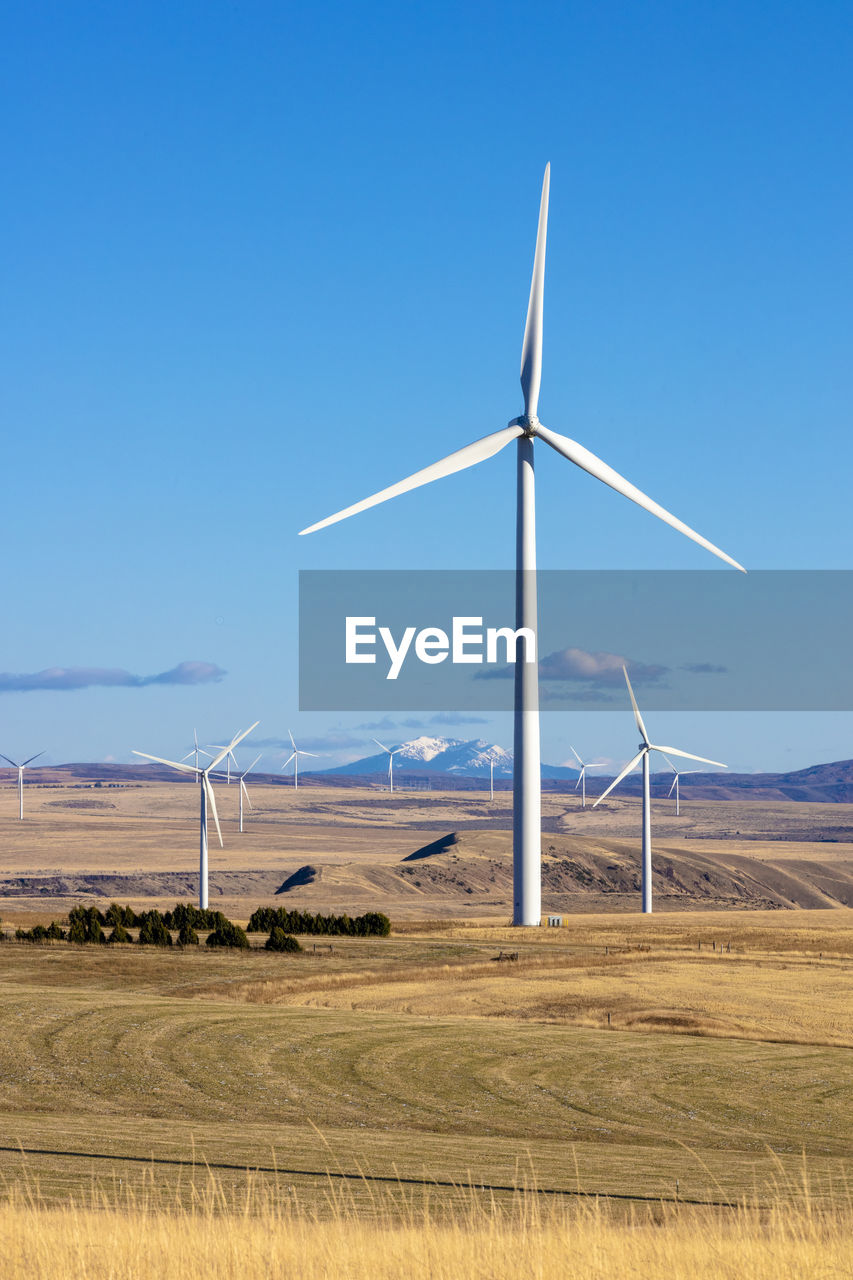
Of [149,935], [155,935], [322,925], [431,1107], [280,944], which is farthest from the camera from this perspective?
[322,925]

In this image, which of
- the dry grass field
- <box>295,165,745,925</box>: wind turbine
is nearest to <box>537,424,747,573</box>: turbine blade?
<box>295,165,745,925</box>: wind turbine

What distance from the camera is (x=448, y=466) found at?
76.2 meters

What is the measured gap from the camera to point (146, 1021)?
134 feet

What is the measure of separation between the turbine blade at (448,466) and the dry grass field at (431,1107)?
21.9 m

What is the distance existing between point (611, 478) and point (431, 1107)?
5221 centimetres

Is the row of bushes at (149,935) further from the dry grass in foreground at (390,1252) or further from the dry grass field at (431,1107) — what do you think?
the dry grass in foreground at (390,1252)

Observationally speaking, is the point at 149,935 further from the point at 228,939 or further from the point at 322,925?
the point at 322,925

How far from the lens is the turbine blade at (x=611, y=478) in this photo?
73562 millimetres

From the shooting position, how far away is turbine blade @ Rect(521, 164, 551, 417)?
3174 inches

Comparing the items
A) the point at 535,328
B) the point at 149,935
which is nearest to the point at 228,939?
the point at 149,935

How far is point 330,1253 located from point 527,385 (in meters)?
73.1

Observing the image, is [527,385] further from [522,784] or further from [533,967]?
[533,967]

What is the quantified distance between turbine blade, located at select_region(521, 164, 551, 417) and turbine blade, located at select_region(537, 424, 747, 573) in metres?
2.21

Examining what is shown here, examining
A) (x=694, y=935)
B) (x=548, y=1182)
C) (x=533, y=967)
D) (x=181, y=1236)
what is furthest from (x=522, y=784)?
(x=181, y=1236)
